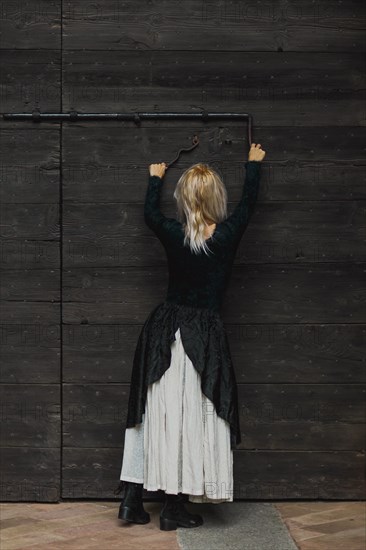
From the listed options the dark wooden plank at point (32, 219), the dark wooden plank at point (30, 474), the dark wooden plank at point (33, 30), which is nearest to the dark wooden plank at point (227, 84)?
the dark wooden plank at point (33, 30)

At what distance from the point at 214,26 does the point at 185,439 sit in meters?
1.96

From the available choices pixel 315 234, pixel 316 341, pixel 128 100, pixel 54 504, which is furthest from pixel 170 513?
pixel 128 100

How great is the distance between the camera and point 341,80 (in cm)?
538

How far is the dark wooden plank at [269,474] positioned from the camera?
5.38m

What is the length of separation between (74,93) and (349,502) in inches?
92.5

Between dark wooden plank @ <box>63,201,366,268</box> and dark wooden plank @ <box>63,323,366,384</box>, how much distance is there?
1.07 ft

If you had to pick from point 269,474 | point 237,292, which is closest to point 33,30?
point 237,292

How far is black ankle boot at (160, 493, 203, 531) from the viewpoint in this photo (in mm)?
4941

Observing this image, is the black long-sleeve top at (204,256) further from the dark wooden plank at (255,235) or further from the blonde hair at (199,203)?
the dark wooden plank at (255,235)

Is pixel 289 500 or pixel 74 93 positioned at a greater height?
pixel 74 93

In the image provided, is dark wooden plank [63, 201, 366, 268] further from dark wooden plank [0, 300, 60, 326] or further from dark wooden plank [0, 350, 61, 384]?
dark wooden plank [0, 350, 61, 384]

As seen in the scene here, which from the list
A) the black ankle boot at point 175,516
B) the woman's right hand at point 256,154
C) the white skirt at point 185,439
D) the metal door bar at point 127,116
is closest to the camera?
the white skirt at point 185,439

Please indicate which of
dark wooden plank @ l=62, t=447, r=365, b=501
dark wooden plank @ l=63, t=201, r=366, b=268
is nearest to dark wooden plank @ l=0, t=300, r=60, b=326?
dark wooden plank @ l=63, t=201, r=366, b=268

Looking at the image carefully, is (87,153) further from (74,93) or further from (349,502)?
(349,502)
